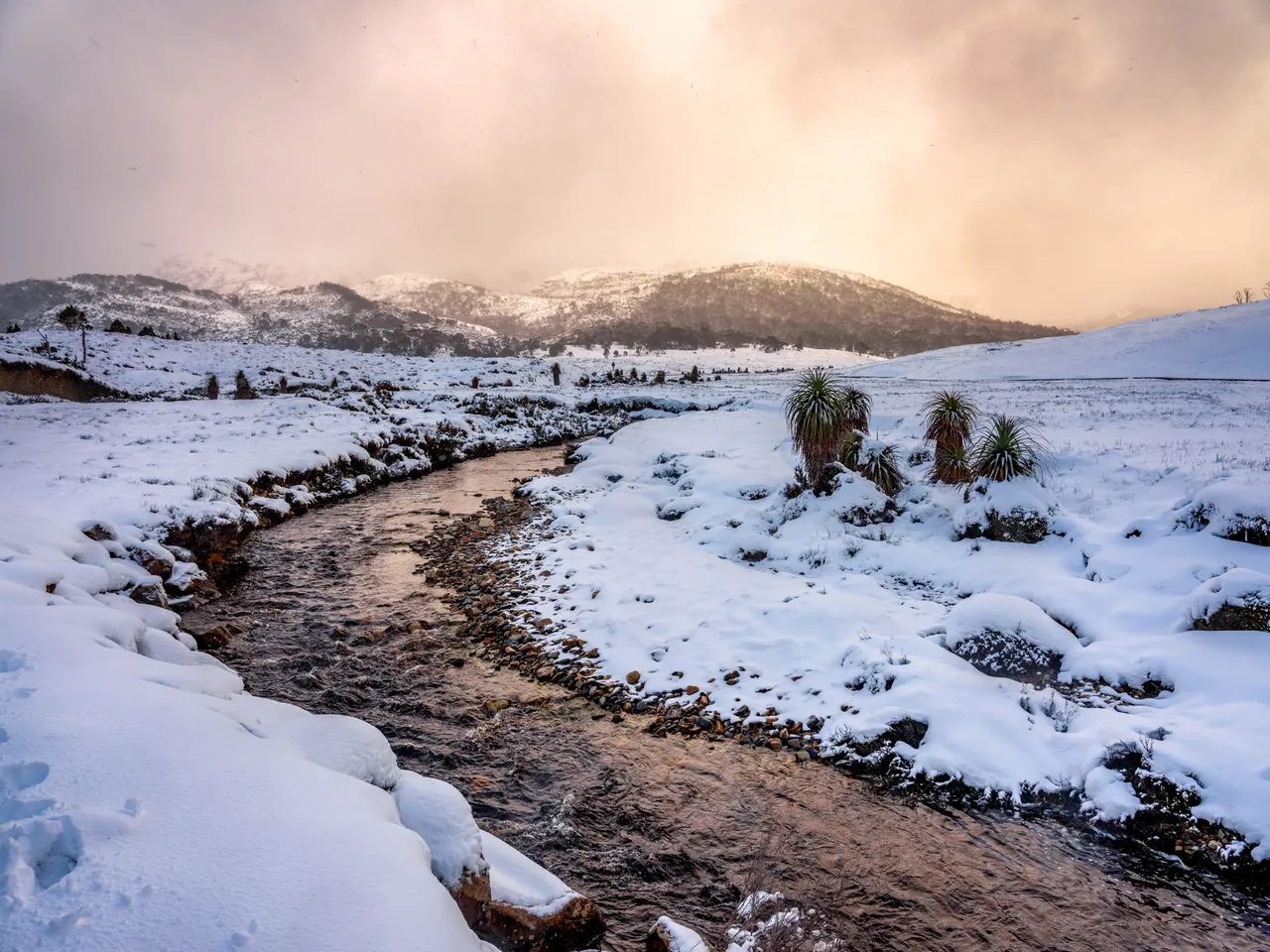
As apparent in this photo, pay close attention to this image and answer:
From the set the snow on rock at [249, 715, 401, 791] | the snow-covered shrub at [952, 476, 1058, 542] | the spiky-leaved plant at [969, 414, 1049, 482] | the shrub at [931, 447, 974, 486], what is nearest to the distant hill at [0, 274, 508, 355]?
the shrub at [931, 447, 974, 486]

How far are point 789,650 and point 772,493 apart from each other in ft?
21.7

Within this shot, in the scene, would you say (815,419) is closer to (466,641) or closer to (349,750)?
(466,641)

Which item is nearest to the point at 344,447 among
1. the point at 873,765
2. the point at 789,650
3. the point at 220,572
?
the point at 220,572

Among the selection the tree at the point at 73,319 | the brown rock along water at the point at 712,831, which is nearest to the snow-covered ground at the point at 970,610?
the brown rock along water at the point at 712,831

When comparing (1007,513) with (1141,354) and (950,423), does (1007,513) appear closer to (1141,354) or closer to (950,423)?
(950,423)

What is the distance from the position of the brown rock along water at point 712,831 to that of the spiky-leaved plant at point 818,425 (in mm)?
7722

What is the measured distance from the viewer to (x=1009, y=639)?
684 centimetres

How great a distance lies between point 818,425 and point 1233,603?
702 centimetres

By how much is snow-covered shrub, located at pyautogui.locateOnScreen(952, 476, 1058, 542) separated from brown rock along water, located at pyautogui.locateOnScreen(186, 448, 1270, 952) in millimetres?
6028

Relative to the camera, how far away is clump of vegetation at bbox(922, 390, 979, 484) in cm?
1230

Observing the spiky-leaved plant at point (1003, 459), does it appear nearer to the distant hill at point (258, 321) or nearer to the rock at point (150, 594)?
the rock at point (150, 594)

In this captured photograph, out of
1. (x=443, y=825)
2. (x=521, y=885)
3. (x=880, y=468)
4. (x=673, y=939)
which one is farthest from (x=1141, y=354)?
(x=443, y=825)

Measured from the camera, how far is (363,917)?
7.93 feet

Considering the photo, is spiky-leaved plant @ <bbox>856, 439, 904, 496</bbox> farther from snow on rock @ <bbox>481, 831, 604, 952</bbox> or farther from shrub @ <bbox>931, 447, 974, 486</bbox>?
snow on rock @ <bbox>481, 831, 604, 952</bbox>
